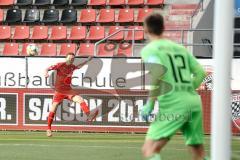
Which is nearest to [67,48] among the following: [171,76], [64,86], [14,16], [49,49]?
[49,49]

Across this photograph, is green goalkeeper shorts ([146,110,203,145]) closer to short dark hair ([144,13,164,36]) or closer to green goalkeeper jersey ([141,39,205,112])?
green goalkeeper jersey ([141,39,205,112])

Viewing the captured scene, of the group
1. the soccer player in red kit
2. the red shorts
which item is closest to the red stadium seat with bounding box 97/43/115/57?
the soccer player in red kit

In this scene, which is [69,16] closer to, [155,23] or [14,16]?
[14,16]

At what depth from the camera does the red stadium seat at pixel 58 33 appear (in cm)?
2081

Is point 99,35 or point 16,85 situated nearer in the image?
point 16,85

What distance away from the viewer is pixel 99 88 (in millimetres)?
14945

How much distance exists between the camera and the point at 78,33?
20.7 metres

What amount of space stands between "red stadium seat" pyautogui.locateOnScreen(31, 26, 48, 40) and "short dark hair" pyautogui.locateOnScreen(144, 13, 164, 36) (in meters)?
15.1

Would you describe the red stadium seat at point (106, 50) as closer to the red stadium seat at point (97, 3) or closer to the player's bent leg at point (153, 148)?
the red stadium seat at point (97, 3)

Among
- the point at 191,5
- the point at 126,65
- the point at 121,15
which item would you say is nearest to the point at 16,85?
the point at 126,65

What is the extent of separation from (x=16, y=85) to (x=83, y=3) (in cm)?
752

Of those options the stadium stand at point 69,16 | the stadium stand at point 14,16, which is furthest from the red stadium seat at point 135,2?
the stadium stand at point 14,16

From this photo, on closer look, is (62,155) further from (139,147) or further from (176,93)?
(176,93)

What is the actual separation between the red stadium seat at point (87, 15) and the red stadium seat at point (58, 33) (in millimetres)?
715
